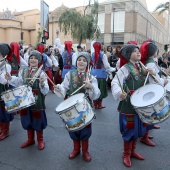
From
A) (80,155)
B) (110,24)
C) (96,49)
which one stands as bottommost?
(80,155)

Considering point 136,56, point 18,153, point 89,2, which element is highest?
point 89,2

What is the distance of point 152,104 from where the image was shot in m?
2.42

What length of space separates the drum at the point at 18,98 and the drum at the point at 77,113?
24.1 inches

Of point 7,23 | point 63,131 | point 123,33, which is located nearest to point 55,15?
point 7,23

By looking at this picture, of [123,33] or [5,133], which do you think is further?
[123,33]

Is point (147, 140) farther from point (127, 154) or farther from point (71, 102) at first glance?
point (71, 102)

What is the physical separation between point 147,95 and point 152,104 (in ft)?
0.95

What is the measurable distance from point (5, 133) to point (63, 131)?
1033mm

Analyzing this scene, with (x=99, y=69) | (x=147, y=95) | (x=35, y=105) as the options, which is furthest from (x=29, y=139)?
(x=99, y=69)

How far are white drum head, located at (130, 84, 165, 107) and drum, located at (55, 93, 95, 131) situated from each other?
557 mm

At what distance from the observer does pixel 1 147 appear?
3.59m

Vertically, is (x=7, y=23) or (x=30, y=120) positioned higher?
(x=7, y=23)

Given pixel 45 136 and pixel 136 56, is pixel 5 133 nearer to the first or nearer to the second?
pixel 45 136

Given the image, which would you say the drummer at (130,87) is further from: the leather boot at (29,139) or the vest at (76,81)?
the leather boot at (29,139)
